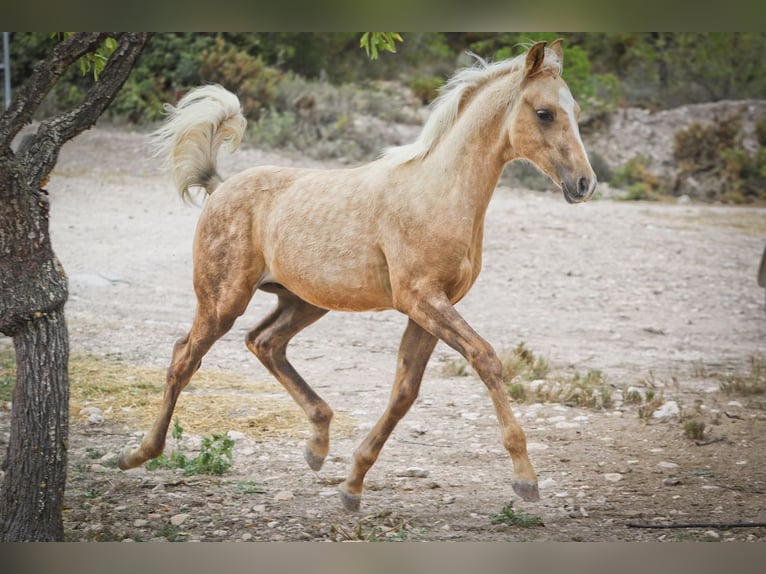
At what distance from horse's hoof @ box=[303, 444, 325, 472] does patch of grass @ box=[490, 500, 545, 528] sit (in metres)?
0.91

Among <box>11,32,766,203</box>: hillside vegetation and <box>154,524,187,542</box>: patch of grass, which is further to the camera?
<box>11,32,766,203</box>: hillside vegetation

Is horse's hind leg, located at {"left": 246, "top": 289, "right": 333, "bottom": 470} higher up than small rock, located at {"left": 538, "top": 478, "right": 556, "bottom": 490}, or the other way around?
horse's hind leg, located at {"left": 246, "top": 289, "right": 333, "bottom": 470}

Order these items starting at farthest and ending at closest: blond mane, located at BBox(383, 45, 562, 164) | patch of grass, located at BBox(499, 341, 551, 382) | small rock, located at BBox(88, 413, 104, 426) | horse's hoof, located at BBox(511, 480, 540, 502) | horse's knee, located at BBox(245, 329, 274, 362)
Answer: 1. patch of grass, located at BBox(499, 341, 551, 382)
2. small rock, located at BBox(88, 413, 104, 426)
3. horse's knee, located at BBox(245, 329, 274, 362)
4. blond mane, located at BBox(383, 45, 562, 164)
5. horse's hoof, located at BBox(511, 480, 540, 502)

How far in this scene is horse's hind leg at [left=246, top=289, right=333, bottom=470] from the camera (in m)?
4.92

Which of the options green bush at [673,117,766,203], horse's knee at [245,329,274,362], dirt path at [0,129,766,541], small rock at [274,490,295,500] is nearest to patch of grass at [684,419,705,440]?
dirt path at [0,129,766,541]

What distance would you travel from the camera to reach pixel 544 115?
13.7ft

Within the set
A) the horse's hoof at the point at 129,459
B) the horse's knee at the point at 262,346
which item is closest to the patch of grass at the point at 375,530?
the horse's knee at the point at 262,346

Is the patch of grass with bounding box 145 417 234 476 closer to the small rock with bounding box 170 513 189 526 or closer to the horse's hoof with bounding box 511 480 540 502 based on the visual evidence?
the small rock with bounding box 170 513 189 526

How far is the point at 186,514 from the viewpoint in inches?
184

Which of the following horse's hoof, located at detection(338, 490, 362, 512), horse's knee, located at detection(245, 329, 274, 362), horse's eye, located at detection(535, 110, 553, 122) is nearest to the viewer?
horse's eye, located at detection(535, 110, 553, 122)

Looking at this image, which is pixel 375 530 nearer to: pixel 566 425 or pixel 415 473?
pixel 415 473

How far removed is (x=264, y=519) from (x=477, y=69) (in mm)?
2319

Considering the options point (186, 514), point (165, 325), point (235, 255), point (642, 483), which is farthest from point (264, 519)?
point (165, 325)
